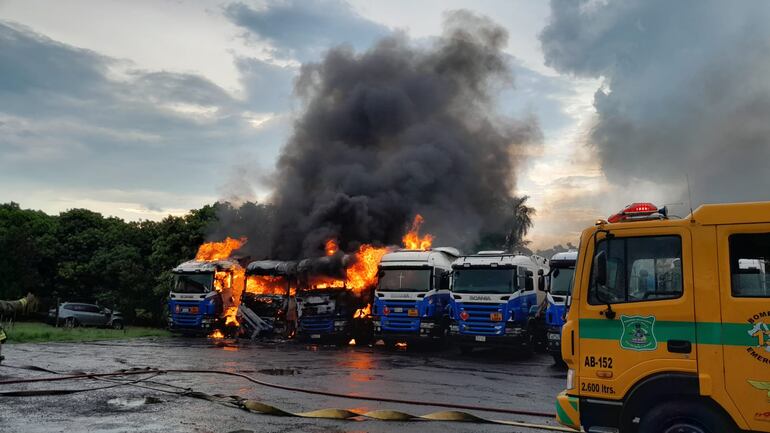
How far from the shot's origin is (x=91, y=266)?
43.5 metres

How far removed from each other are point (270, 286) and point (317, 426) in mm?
18344

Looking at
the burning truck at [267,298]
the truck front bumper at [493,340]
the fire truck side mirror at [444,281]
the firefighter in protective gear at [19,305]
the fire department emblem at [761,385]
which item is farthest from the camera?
the firefighter in protective gear at [19,305]

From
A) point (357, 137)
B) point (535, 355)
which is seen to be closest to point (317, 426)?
point (535, 355)

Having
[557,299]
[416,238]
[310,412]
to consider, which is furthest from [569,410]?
[416,238]

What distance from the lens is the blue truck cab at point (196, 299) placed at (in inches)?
1035

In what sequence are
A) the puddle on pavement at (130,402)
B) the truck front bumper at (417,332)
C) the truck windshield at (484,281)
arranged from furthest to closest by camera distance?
the truck front bumper at (417,332)
the truck windshield at (484,281)
the puddle on pavement at (130,402)

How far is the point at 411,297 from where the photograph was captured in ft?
68.6

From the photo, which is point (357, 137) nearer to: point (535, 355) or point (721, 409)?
point (535, 355)

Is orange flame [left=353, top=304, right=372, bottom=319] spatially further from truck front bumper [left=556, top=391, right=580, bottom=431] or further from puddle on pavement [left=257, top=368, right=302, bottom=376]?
truck front bumper [left=556, top=391, right=580, bottom=431]

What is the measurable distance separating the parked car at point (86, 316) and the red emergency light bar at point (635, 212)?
107ft

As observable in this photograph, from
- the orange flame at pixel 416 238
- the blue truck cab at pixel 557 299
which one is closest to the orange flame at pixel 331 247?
the orange flame at pixel 416 238

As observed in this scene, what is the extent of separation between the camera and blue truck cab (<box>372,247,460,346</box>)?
2077cm

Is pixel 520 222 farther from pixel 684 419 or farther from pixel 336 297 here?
pixel 684 419

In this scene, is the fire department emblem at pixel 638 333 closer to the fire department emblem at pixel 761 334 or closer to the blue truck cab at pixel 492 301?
the fire department emblem at pixel 761 334
